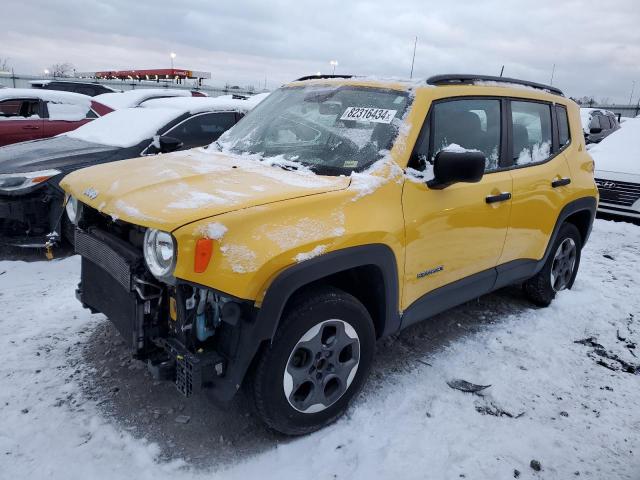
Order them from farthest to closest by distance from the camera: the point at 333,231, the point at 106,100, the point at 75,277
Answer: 1. the point at 106,100
2. the point at 75,277
3. the point at 333,231

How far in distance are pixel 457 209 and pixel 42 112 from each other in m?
7.64

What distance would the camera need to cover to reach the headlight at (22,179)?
14.9ft

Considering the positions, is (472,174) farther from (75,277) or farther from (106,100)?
(106,100)

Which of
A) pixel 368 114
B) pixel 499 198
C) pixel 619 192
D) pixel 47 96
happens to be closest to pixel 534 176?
pixel 499 198

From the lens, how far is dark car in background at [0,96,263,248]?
459 centimetres

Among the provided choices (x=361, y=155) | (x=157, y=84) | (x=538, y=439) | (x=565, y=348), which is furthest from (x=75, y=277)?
(x=157, y=84)

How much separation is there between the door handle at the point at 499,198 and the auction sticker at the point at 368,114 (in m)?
0.90

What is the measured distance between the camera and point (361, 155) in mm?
2811

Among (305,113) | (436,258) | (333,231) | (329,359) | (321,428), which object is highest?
(305,113)

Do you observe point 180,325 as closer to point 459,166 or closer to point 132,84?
point 459,166

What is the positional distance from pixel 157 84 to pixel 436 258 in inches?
978

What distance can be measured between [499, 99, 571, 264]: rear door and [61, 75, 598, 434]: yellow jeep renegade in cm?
2

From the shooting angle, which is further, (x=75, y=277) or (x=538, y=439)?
(x=75, y=277)

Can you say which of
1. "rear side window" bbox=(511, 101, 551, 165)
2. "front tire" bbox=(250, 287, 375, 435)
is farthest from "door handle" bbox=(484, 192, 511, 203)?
"front tire" bbox=(250, 287, 375, 435)
